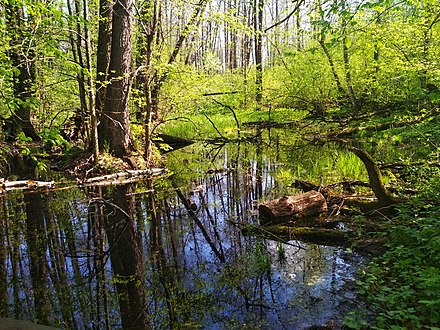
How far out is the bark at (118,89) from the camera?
8.13m

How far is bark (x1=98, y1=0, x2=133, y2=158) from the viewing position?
813cm

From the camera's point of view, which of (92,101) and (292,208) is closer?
(292,208)

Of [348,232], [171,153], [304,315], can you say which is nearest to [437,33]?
[348,232]

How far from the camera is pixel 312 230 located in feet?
14.2

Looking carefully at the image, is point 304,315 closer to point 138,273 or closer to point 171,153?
point 138,273

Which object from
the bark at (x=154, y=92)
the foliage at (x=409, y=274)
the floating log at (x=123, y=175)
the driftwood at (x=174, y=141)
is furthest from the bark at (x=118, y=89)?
the foliage at (x=409, y=274)

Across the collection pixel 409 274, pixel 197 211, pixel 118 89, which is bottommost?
pixel 197 211

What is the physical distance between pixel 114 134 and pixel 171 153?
13.7 ft

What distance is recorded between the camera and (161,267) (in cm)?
372

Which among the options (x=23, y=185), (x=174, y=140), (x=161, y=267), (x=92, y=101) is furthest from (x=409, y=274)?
(x=174, y=140)

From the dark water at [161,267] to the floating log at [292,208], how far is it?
1.08 feet

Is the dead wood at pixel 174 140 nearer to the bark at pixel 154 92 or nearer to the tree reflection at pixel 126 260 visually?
the bark at pixel 154 92

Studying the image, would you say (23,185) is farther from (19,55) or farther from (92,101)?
(19,55)

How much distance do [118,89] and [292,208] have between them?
5655mm
